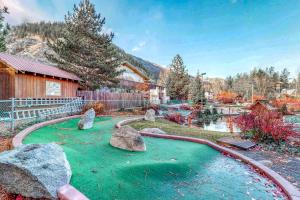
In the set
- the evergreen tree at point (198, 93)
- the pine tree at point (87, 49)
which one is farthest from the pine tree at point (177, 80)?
the pine tree at point (87, 49)

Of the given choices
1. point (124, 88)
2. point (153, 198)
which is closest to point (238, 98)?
point (124, 88)

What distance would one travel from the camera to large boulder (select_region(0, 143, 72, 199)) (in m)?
3.04

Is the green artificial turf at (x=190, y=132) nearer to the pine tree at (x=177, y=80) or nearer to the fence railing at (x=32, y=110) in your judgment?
the fence railing at (x=32, y=110)

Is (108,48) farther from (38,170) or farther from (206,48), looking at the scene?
(38,170)

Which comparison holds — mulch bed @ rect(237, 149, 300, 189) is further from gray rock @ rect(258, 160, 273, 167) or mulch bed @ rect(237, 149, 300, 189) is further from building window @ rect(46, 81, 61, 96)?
building window @ rect(46, 81, 61, 96)

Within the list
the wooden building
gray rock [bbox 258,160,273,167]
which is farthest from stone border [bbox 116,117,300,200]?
the wooden building

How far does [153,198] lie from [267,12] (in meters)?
17.2

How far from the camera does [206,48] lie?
90.6 feet

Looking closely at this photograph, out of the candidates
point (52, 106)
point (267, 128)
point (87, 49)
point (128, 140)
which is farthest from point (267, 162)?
point (87, 49)

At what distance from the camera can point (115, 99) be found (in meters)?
20.0

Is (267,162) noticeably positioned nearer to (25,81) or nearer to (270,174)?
(270,174)

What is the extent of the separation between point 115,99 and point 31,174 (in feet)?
56.0

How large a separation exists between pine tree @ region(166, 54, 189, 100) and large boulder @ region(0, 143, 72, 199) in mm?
40302

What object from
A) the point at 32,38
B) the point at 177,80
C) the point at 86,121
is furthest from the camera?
the point at 32,38
